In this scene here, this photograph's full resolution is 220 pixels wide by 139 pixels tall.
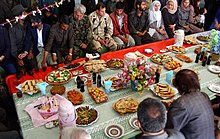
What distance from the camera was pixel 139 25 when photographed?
5.07 metres

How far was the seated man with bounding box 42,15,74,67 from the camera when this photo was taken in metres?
4.09

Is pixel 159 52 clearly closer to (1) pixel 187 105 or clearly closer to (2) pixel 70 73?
(2) pixel 70 73

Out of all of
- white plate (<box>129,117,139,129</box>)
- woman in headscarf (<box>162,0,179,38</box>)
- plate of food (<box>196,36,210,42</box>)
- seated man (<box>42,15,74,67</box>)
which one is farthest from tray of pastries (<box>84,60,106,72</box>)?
woman in headscarf (<box>162,0,179,38</box>)

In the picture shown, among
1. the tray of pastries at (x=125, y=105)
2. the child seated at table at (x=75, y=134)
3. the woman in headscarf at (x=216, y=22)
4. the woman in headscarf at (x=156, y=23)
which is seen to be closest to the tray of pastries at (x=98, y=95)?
the tray of pastries at (x=125, y=105)

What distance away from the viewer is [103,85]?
306 centimetres

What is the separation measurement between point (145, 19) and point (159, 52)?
1.32m

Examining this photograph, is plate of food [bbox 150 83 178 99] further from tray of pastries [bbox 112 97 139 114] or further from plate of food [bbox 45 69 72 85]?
plate of food [bbox 45 69 72 85]

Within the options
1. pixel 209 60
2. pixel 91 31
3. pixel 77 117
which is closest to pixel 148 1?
pixel 91 31

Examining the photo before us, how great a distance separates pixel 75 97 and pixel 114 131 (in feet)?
2.17

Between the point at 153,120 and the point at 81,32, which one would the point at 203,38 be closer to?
the point at 81,32

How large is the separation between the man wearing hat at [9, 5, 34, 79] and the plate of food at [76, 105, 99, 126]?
1736 mm

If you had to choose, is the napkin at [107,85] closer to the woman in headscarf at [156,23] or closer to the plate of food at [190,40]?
the plate of food at [190,40]

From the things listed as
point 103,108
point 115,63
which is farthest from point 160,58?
point 103,108

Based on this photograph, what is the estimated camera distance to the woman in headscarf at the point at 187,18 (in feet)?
17.4
